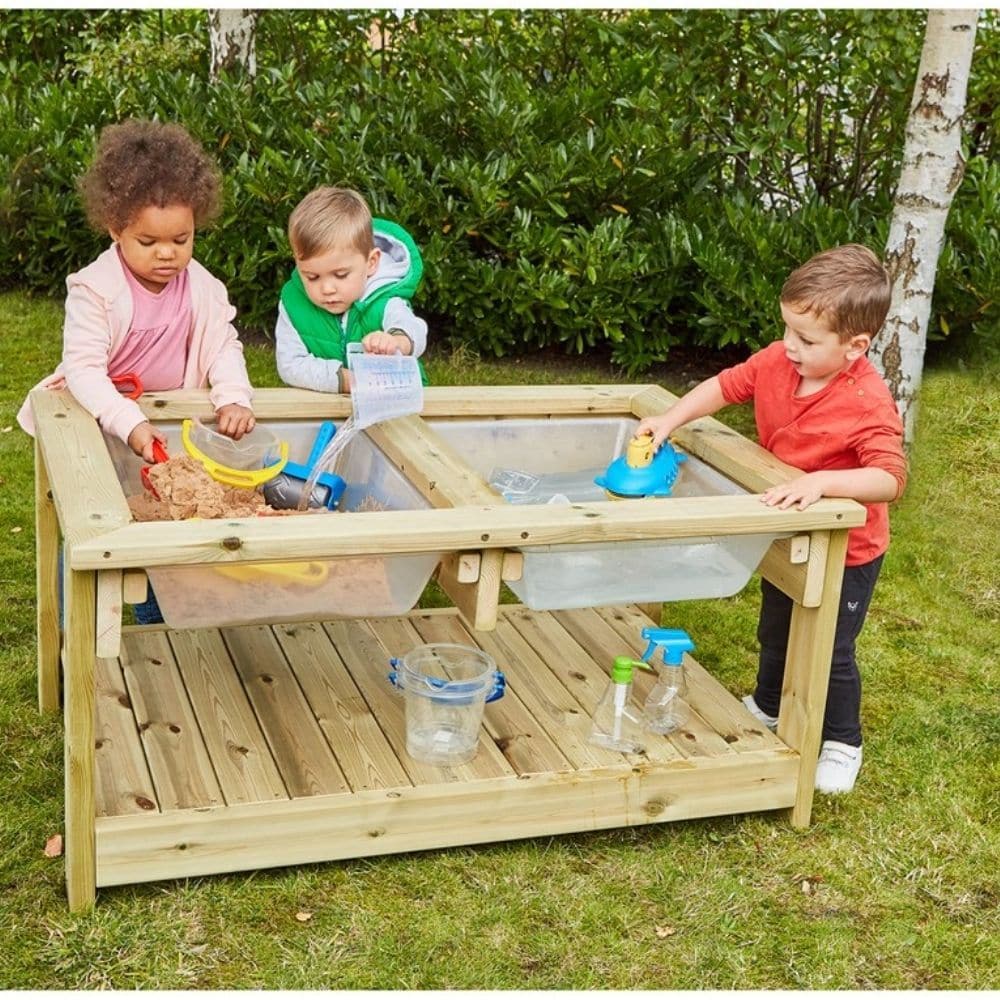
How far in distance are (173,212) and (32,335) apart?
12.2 feet

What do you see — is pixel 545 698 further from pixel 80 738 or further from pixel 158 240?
pixel 158 240

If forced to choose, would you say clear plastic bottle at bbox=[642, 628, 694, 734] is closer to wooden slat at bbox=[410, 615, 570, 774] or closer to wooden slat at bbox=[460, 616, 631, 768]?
wooden slat at bbox=[460, 616, 631, 768]

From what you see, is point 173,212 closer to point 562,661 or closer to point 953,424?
point 562,661

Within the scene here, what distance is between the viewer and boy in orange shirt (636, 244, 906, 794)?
3.09 m

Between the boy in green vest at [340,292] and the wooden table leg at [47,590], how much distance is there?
2.20ft

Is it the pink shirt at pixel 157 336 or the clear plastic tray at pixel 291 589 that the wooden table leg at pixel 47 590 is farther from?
the clear plastic tray at pixel 291 589

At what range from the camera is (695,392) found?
3.43 metres

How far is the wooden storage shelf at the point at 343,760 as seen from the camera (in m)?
2.86

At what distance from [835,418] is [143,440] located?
4.98 ft

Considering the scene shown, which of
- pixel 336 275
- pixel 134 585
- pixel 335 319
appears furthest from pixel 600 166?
pixel 134 585

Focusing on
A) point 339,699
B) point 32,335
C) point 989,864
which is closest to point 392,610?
point 339,699

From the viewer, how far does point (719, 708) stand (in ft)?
11.5

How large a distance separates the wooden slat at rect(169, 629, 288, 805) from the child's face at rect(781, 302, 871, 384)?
145 centimetres

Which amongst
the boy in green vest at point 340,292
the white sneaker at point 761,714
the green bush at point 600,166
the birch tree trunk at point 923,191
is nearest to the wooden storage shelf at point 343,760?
the white sneaker at point 761,714
